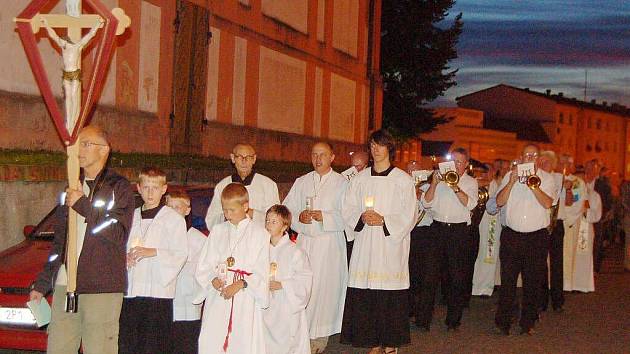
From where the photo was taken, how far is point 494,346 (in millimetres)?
10781

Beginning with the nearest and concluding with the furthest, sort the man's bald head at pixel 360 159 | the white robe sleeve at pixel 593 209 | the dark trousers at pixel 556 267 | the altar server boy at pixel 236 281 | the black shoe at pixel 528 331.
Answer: the altar server boy at pixel 236 281, the black shoe at pixel 528 331, the man's bald head at pixel 360 159, the dark trousers at pixel 556 267, the white robe sleeve at pixel 593 209

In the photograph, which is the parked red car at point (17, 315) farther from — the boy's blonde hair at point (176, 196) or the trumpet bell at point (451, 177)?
the trumpet bell at point (451, 177)

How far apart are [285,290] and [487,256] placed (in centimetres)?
763

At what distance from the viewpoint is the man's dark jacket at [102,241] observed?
646 cm

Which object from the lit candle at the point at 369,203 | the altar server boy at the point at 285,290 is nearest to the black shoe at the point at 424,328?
the lit candle at the point at 369,203

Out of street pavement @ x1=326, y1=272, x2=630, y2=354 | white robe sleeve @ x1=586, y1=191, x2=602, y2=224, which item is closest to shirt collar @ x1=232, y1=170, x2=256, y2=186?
street pavement @ x1=326, y1=272, x2=630, y2=354

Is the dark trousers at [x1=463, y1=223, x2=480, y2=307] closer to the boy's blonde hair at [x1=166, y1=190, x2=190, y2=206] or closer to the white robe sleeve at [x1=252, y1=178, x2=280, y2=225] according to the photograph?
the white robe sleeve at [x1=252, y1=178, x2=280, y2=225]

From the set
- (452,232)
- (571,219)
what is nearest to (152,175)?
(452,232)

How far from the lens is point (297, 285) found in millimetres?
8602

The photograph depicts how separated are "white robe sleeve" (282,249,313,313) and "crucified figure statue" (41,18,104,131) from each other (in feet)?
8.72

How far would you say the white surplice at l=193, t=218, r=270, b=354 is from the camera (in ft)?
24.3

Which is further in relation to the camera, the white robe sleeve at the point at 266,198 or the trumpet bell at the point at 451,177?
the trumpet bell at the point at 451,177

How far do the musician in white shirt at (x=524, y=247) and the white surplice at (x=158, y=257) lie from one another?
512 cm

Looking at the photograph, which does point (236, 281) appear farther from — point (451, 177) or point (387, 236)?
point (451, 177)
